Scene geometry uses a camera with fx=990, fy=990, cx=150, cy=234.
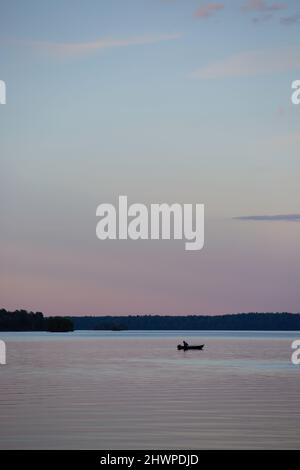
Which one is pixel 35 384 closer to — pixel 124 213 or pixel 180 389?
pixel 180 389

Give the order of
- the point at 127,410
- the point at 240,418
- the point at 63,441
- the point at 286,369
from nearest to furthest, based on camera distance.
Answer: the point at 63,441
the point at 240,418
the point at 127,410
the point at 286,369

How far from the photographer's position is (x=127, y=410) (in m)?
49.8

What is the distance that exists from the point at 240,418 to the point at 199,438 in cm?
771

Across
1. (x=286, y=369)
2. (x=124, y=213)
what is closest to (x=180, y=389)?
(x=124, y=213)

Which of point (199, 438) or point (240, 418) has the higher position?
point (240, 418)

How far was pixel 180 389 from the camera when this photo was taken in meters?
63.3

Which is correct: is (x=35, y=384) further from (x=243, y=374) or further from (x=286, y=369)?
(x=286, y=369)
